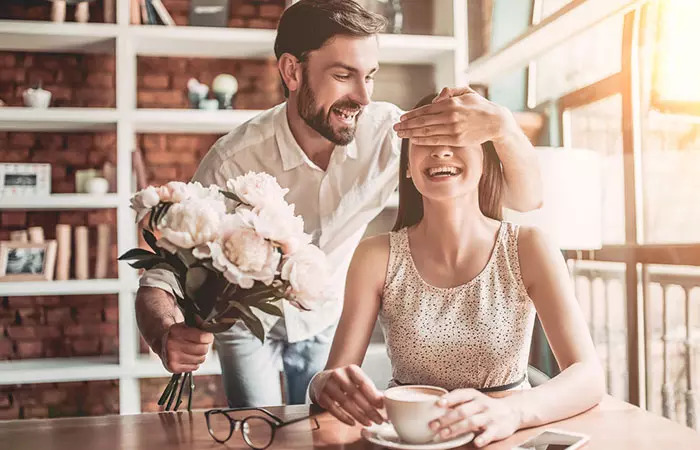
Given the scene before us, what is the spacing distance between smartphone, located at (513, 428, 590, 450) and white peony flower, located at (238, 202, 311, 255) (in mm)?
431

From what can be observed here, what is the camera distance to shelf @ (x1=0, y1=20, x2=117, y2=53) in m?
2.93

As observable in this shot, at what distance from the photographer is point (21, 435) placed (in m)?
1.10

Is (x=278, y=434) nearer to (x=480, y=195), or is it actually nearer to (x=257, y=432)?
(x=257, y=432)

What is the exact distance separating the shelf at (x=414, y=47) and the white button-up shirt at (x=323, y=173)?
3.30ft

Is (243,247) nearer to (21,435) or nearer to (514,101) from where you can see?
(21,435)

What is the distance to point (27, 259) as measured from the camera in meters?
3.04

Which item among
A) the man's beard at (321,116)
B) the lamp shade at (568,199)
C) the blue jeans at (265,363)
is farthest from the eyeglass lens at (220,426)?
the lamp shade at (568,199)

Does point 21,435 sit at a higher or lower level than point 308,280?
lower

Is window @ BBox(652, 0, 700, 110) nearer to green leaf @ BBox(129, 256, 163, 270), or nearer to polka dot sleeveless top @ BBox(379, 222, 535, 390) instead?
polka dot sleeveless top @ BBox(379, 222, 535, 390)

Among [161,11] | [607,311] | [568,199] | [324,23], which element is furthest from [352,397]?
[161,11]

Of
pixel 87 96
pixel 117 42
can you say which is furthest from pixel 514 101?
pixel 87 96

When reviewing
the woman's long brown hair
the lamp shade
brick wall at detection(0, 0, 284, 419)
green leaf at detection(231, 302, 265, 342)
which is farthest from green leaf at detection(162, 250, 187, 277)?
brick wall at detection(0, 0, 284, 419)

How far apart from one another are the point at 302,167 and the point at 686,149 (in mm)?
1120

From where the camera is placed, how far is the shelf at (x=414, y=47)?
308 cm
